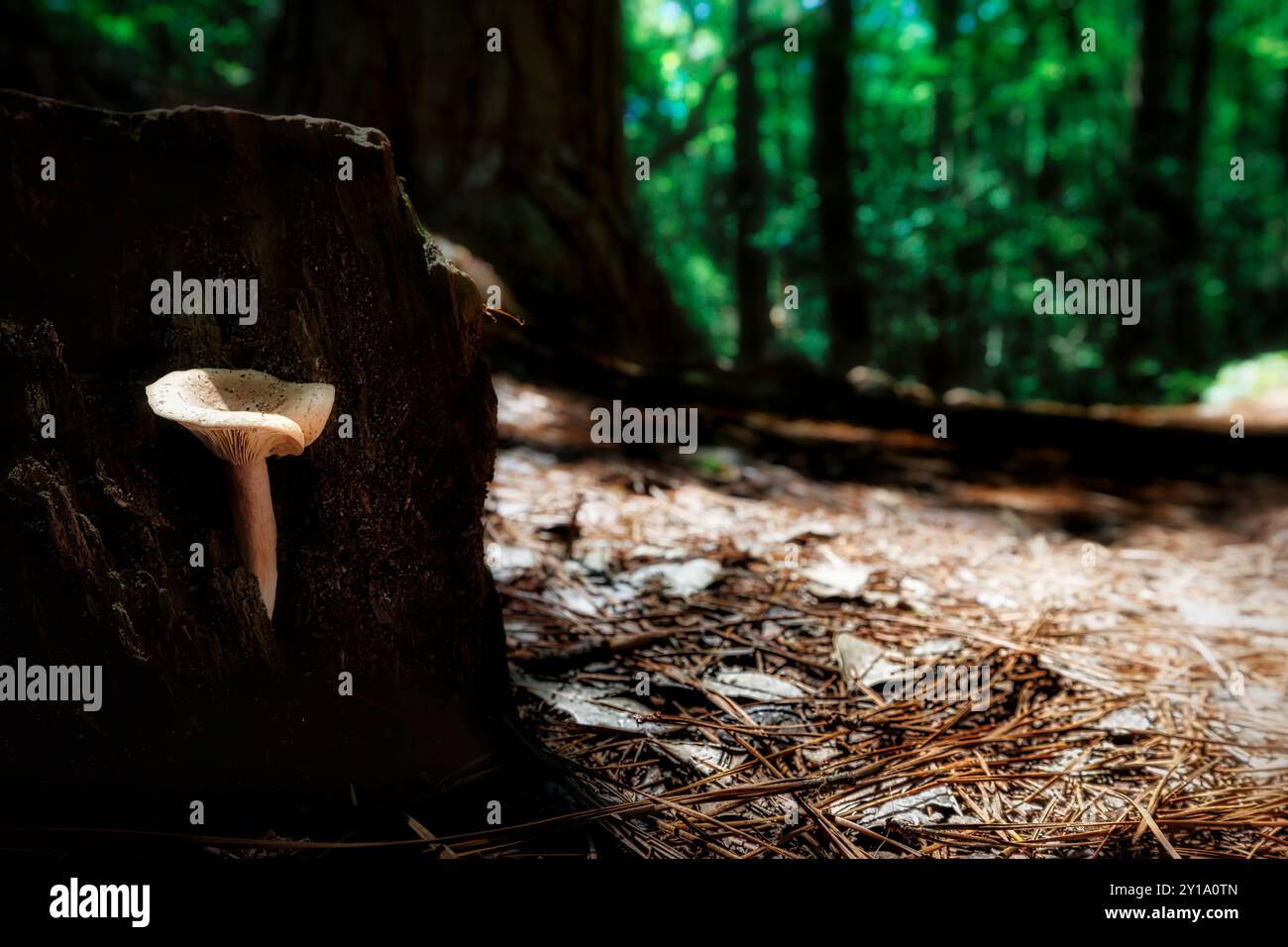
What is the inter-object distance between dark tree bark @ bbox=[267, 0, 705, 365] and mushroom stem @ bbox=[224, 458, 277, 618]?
126 inches

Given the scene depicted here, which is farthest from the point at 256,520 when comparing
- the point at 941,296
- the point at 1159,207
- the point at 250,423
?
the point at 1159,207

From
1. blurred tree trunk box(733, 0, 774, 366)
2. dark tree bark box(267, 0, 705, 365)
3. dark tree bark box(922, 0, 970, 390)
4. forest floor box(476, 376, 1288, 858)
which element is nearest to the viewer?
forest floor box(476, 376, 1288, 858)

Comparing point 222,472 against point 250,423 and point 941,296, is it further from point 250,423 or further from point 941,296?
point 941,296

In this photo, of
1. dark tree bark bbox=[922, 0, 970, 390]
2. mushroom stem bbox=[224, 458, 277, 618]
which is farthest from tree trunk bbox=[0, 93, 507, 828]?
dark tree bark bbox=[922, 0, 970, 390]

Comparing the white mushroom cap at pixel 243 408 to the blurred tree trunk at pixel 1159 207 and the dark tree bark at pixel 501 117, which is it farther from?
the blurred tree trunk at pixel 1159 207

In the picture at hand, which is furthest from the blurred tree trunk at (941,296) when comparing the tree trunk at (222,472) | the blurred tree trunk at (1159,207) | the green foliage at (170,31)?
the tree trunk at (222,472)

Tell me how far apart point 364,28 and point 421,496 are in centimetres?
425

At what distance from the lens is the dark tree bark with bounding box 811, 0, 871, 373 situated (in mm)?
9469

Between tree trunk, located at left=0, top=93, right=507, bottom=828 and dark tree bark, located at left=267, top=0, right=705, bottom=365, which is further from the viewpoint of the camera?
dark tree bark, located at left=267, top=0, right=705, bottom=365

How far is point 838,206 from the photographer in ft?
31.1

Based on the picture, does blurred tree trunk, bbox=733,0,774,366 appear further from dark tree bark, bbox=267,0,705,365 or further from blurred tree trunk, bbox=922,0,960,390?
dark tree bark, bbox=267,0,705,365

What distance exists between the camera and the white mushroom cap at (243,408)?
123 centimetres

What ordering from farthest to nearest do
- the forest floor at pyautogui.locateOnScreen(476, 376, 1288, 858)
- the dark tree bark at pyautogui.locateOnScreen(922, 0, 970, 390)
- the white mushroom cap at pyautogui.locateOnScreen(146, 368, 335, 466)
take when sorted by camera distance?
1. the dark tree bark at pyautogui.locateOnScreen(922, 0, 970, 390)
2. the forest floor at pyautogui.locateOnScreen(476, 376, 1288, 858)
3. the white mushroom cap at pyautogui.locateOnScreen(146, 368, 335, 466)
